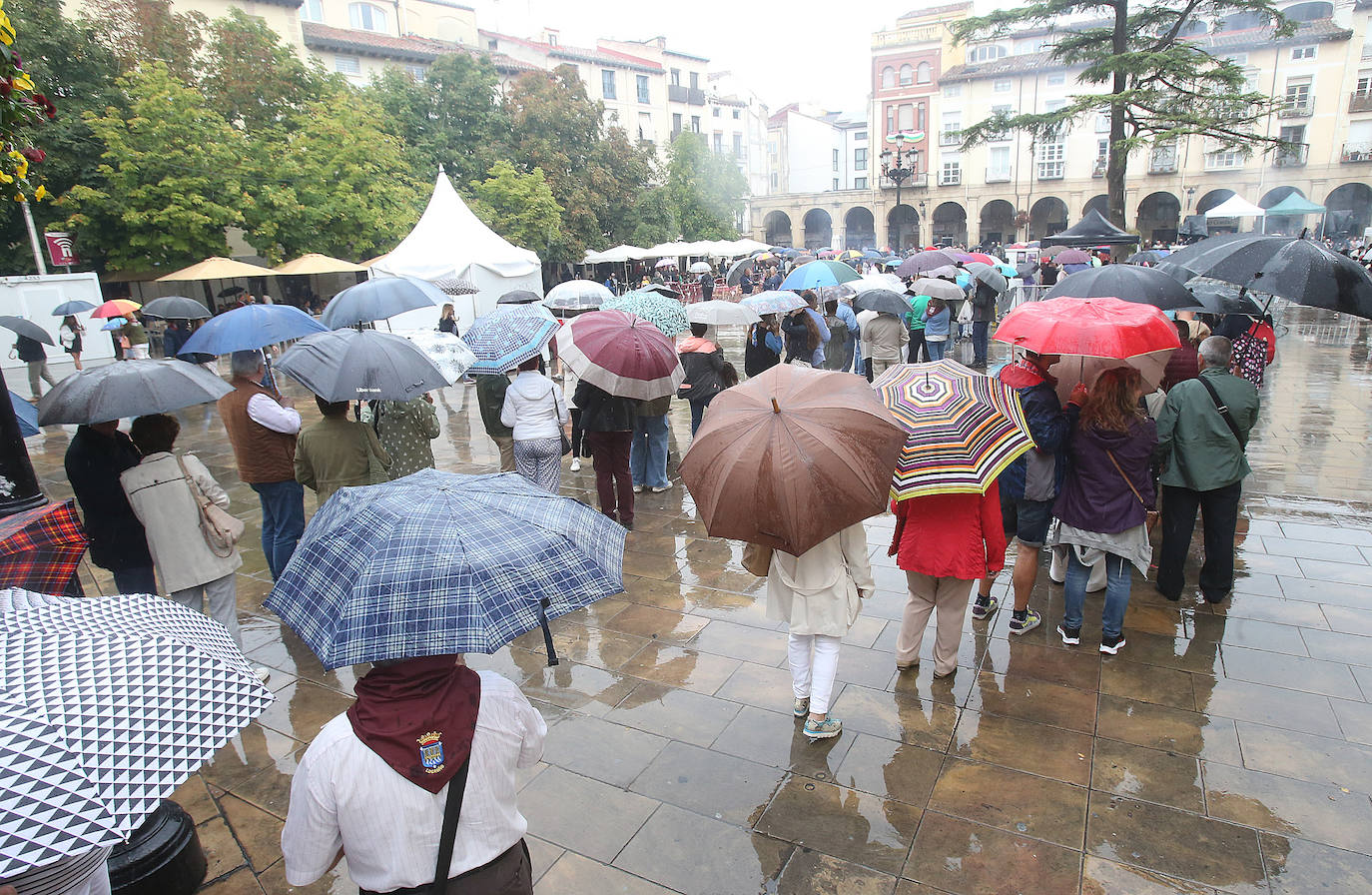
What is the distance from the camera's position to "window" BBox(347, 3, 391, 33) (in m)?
39.1

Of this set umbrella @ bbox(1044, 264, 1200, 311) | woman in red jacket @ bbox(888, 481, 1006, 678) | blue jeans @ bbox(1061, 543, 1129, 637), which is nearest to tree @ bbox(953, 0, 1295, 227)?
umbrella @ bbox(1044, 264, 1200, 311)

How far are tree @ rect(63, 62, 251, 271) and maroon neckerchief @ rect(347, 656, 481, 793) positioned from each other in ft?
66.3

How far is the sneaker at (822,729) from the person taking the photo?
3734 mm

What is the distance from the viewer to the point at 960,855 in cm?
304

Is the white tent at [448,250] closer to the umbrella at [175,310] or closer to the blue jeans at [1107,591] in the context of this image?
the umbrella at [175,310]

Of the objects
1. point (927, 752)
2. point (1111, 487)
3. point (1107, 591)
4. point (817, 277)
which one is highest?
point (817, 277)

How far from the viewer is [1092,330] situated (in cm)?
401

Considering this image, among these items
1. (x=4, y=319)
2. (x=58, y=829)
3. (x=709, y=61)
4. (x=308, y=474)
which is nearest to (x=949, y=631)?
(x=58, y=829)

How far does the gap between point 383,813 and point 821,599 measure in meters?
2.16

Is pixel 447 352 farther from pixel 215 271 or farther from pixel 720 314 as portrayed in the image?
pixel 215 271

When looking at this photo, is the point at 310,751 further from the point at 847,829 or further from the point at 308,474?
the point at 308,474

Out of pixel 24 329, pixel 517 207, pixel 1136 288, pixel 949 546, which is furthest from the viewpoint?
pixel 517 207

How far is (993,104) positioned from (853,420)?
52156 millimetres

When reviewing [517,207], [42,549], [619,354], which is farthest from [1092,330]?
[517,207]
